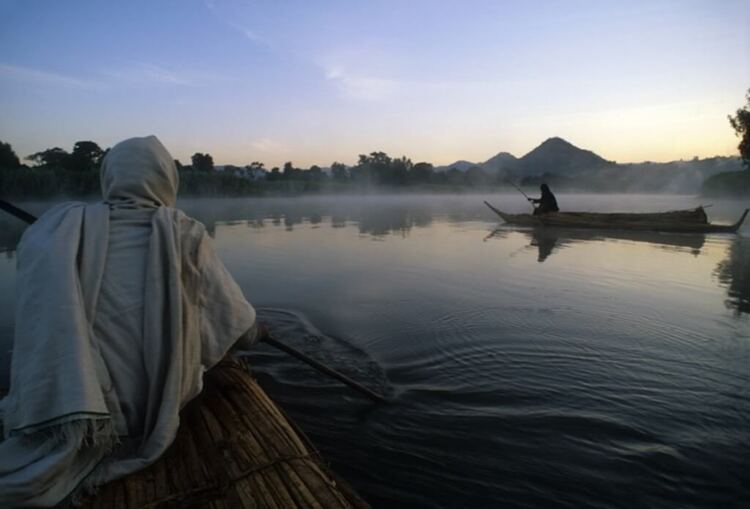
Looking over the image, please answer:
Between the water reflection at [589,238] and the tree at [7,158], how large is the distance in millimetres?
43003

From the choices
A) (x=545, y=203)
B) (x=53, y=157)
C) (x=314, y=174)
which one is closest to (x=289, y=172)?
(x=314, y=174)

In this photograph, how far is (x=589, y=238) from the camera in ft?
44.4

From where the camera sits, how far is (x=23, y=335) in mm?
1419

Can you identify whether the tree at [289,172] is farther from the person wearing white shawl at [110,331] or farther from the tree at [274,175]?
the person wearing white shawl at [110,331]

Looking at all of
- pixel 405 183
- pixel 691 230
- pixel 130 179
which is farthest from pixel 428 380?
pixel 405 183

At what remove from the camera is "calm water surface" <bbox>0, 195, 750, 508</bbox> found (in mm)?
2471

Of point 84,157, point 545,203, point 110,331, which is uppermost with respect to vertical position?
point 84,157

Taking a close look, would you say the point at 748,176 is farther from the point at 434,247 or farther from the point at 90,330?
the point at 90,330

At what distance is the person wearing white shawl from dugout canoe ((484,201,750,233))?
53.1 feet

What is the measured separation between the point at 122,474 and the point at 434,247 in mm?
10378

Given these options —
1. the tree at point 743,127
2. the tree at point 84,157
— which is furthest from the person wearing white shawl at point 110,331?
the tree at point 84,157

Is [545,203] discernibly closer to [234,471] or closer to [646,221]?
[646,221]

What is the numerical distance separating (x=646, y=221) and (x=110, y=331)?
17.1 metres

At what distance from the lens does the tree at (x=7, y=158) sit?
35219 millimetres
